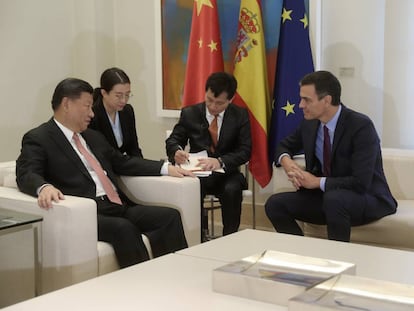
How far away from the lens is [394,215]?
3676mm

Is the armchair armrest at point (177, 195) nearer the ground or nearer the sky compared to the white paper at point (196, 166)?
nearer the ground

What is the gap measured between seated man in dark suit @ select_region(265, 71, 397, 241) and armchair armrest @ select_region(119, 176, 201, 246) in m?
0.54

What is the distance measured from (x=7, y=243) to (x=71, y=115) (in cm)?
73

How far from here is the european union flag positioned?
15.2ft

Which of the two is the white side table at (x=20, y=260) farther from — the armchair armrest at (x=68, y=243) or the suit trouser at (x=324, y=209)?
the suit trouser at (x=324, y=209)

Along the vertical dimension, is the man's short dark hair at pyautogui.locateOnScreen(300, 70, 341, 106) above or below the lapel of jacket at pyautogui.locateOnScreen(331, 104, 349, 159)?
above

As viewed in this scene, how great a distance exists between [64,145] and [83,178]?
20 cm

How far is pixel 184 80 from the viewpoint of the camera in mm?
5520

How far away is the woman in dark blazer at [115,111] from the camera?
4.04 meters

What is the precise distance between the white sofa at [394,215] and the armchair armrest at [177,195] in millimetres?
756

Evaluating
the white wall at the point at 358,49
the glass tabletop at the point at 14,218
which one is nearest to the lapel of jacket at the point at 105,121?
the glass tabletop at the point at 14,218

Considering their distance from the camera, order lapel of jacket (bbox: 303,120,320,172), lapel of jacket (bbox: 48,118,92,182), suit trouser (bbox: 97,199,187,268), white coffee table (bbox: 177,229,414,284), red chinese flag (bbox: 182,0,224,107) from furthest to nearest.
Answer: red chinese flag (bbox: 182,0,224,107)
lapel of jacket (bbox: 303,120,320,172)
lapel of jacket (bbox: 48,118,92,182)
suit trouser (bbox: 97,199,187,268)
white coffee table (bbox: 177,229,414,284)

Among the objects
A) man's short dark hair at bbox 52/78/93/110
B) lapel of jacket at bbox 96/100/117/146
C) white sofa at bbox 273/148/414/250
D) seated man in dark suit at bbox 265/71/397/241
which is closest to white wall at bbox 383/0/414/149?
white sofa at bbox 273/148/414/250

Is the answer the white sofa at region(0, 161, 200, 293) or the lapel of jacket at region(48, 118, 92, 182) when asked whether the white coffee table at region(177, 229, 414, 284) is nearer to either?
the white sofa at region(0, 161, 200, 293)
